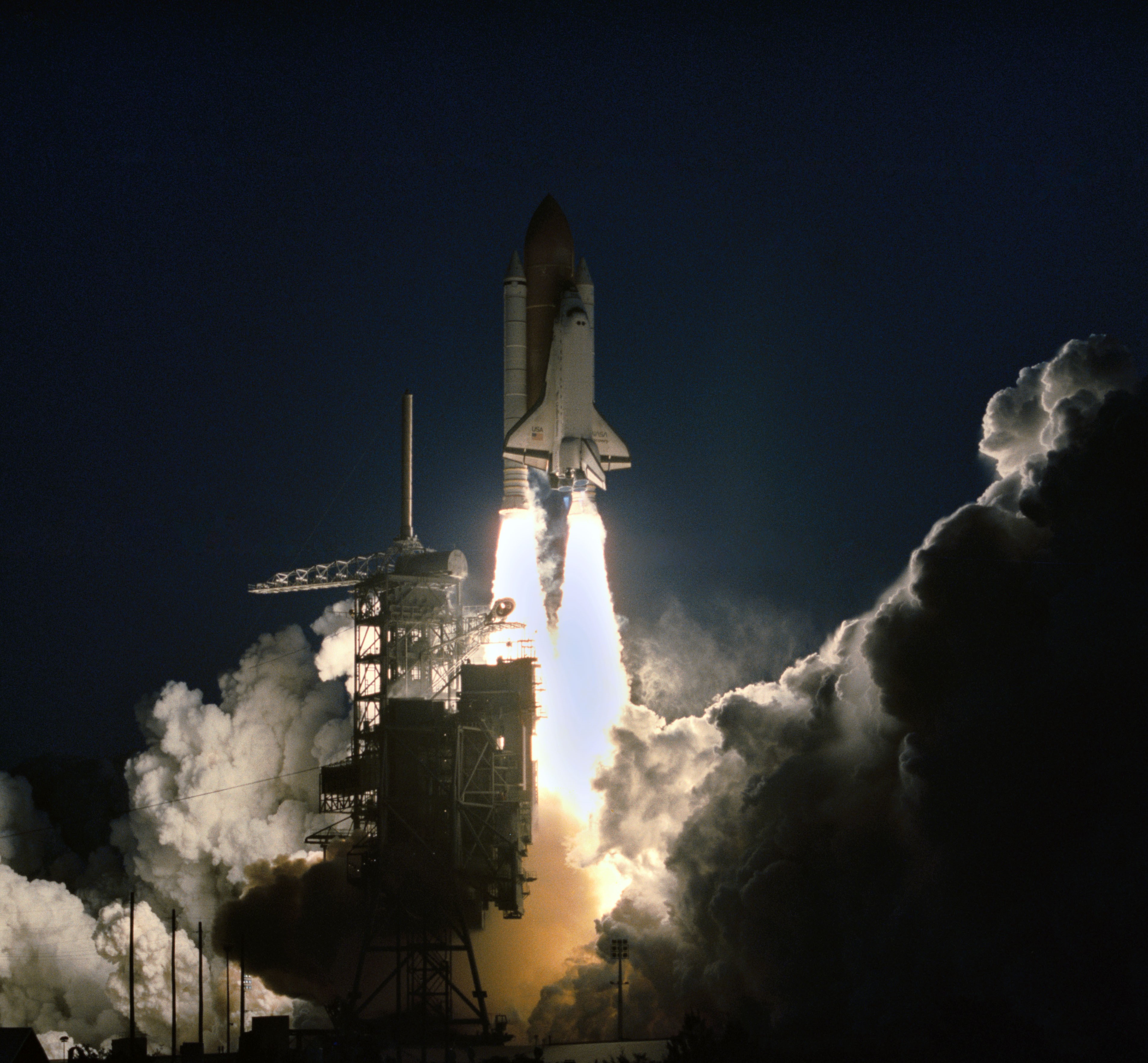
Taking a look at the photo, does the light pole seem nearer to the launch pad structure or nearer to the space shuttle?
the launch pad structure

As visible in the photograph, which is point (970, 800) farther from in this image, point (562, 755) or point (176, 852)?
point (176, 852)

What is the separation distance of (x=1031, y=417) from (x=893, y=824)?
36.2ft

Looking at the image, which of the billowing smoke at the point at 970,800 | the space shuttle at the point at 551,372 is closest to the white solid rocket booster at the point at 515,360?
the space shuttle at the point at 551,372

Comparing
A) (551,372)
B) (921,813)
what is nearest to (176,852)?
(551,372)

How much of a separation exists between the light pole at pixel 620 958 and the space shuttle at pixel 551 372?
1508 centimetres

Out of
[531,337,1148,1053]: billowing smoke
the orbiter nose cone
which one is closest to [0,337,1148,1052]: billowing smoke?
[531,337,1148,1053]: billowing smoke

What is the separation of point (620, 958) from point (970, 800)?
46.0 feet

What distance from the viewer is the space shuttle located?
6506cm

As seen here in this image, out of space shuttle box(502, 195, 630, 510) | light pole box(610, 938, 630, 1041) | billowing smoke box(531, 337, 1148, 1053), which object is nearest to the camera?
billowing smoke box(531, 337, 1148, 1053)

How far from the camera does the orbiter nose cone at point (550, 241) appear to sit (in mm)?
66688

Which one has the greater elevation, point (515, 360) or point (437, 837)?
point (515, 360)

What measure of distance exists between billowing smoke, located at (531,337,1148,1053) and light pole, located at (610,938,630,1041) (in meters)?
1.53

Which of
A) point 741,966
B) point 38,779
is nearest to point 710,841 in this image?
point 741,966

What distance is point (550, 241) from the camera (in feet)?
219
